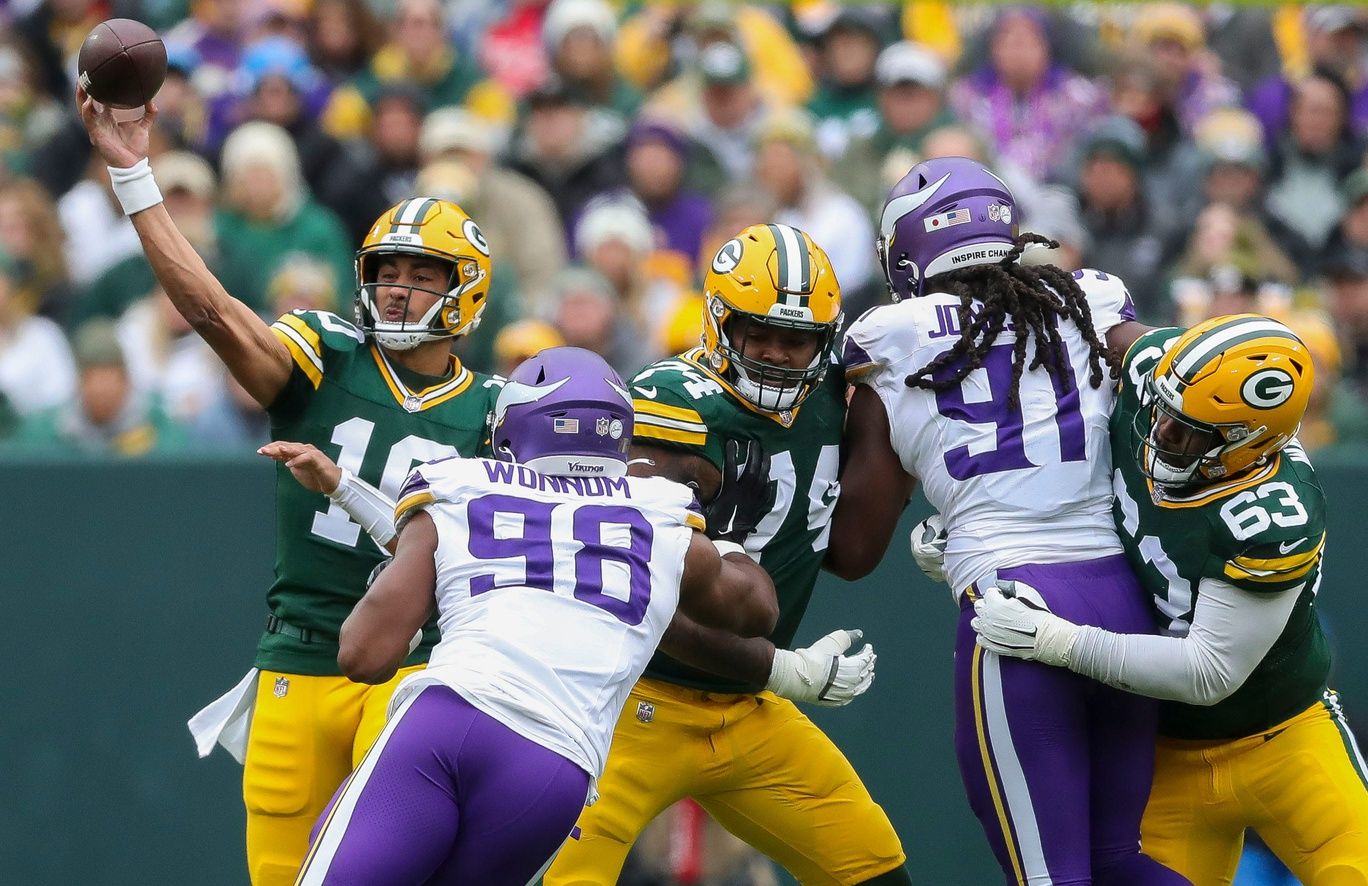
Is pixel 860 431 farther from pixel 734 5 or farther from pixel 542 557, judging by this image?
pixel 734 5

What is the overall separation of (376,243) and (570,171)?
459 cm

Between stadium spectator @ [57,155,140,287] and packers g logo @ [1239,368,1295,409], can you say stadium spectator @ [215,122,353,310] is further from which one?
packers g logo @ [1239,368,1295,409]

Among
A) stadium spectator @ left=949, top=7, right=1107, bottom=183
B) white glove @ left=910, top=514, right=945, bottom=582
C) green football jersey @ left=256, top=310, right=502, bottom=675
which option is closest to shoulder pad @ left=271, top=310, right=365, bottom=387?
green football jersey @ left=256, top=310, right=502, bottom=675

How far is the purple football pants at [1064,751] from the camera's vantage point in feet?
16.0

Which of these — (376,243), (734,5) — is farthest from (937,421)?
(734,5)

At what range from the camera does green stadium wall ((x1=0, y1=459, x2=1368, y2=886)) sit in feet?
24.0

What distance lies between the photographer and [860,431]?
5.43m

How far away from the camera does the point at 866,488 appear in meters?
5.41

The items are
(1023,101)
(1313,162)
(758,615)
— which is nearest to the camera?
(758,615)

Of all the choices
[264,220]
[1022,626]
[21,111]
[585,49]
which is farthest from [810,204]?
[1022,626]

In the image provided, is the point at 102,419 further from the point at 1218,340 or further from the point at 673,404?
the point at 1218,340

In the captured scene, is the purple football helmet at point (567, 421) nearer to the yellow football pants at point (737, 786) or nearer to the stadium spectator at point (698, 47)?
the yellow football pants at point (737, 786)

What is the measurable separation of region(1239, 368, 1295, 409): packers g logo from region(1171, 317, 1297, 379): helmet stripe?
107mm

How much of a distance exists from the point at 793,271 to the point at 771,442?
19.2 inches
